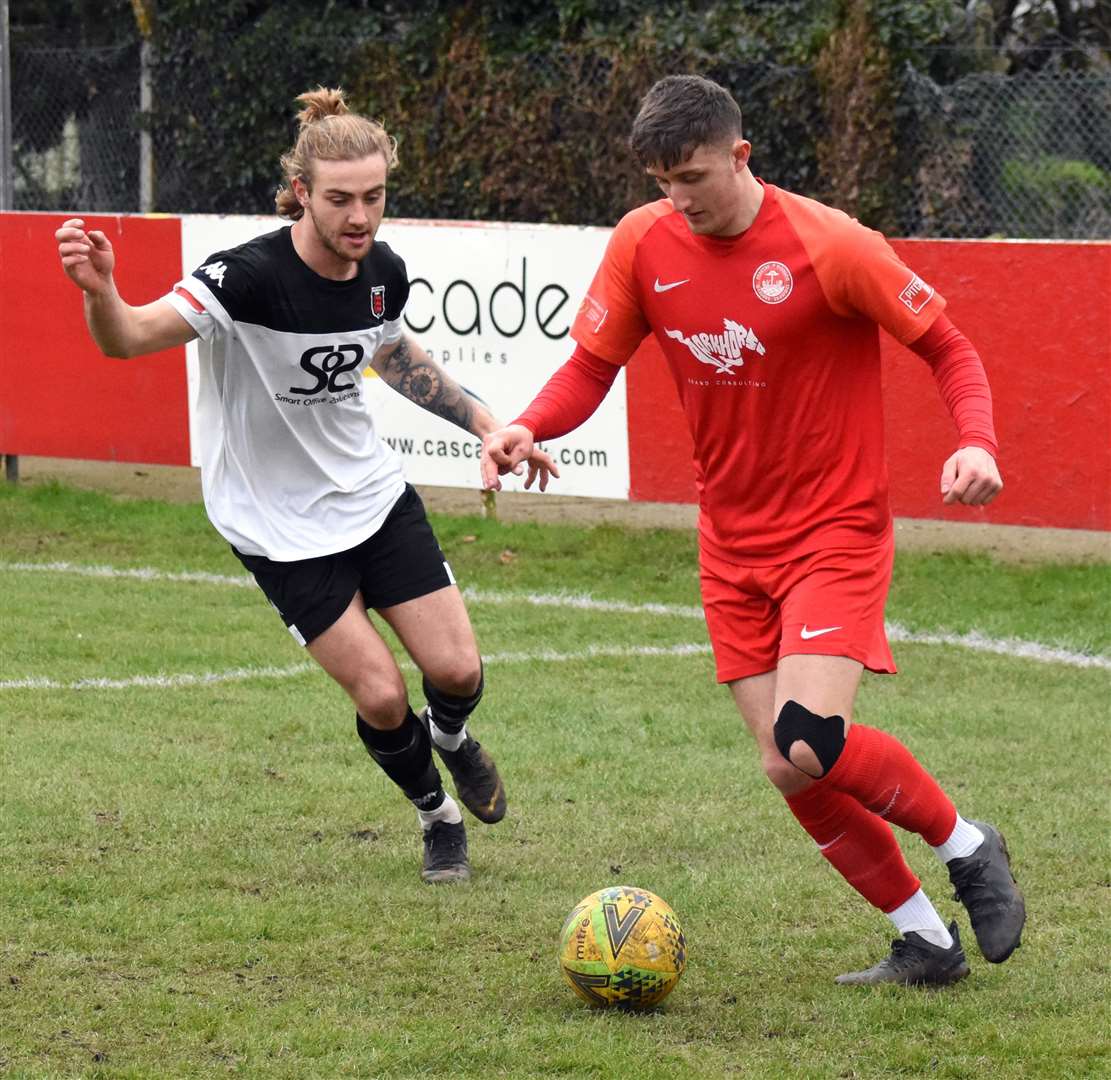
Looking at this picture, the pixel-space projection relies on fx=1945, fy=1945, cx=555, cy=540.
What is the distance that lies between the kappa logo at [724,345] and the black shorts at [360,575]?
1.25 meters

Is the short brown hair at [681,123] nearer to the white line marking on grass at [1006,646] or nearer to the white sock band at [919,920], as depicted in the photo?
the white sock band at [919,920]

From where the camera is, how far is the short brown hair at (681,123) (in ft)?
14.5

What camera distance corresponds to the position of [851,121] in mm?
14938

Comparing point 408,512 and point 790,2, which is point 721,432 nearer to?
point 408,512

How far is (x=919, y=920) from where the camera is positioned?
479cm

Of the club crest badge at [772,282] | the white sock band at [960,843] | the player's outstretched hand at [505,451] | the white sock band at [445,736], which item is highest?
the club crest badge at [772,282]

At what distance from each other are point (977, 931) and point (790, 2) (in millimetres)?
12660

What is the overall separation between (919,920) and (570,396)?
1564 mm

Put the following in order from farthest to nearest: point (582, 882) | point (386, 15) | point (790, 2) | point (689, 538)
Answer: point (386, 15)
point (790, 2)
point (689, 538)
point (582, 882)

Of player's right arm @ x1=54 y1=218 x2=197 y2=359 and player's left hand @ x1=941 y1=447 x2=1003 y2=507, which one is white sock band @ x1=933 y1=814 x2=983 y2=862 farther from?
player's right arm @ x1=54 y1=218 x2=197 y2=359

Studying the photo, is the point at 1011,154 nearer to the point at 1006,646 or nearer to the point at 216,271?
the point at 1006,646

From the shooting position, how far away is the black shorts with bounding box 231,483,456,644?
216 inches

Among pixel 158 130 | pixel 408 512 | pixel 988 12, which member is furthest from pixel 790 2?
pixel 408 512

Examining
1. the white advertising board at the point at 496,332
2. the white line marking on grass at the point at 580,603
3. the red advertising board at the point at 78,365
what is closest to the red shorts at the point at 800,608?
the white line marking on grass at the point at 580,603
